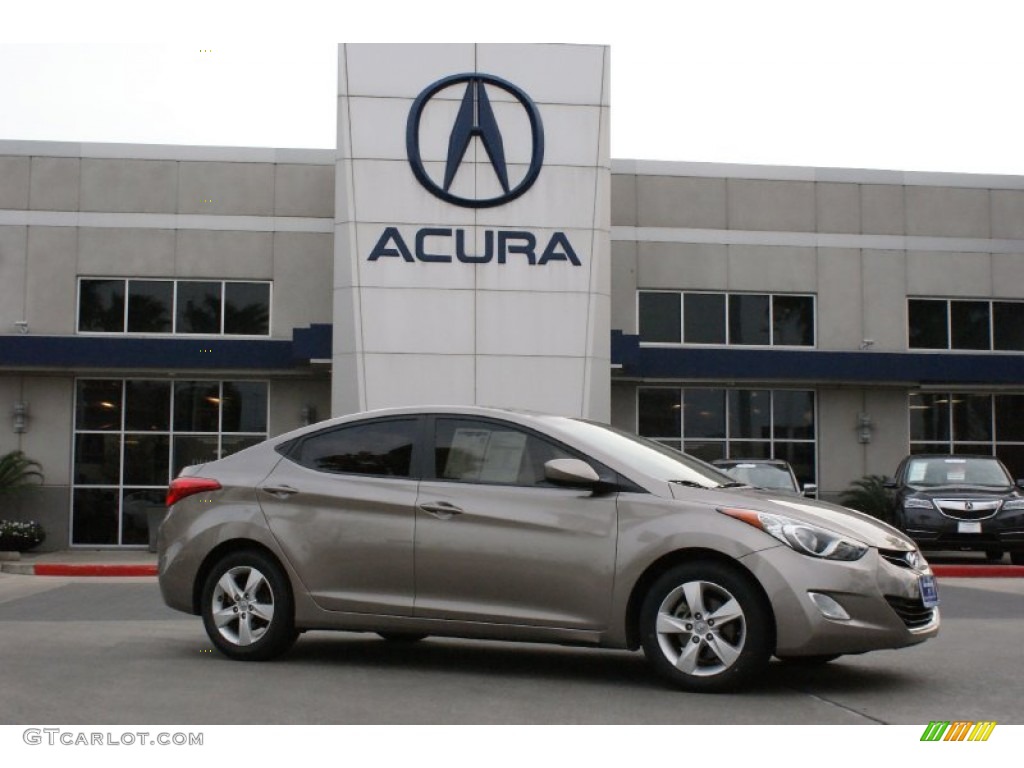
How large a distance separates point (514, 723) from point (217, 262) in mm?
19891

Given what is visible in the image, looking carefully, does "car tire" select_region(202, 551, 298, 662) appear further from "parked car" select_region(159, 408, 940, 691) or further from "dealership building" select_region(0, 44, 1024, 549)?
"dealership building" select_region(0, 44, 1024, 549)

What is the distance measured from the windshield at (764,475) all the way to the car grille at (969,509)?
2256mm

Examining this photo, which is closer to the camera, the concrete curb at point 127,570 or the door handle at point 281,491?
the door handle at point 281,491

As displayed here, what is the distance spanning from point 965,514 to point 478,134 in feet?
33.5

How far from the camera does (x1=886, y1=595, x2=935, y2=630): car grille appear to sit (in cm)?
695

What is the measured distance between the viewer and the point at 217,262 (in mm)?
24875

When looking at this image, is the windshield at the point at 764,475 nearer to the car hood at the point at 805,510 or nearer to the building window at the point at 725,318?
the building window at the point at 725,318

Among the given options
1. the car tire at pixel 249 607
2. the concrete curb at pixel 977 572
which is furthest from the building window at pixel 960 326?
the car tire at pixel 249 607

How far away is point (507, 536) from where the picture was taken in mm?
7523

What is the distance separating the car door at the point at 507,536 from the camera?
7305 mm

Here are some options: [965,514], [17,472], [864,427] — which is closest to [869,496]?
[864,427]

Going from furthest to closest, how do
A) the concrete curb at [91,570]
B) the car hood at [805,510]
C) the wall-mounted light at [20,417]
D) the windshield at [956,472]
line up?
the wall-mounted light at [20,417] < the windshield at [956,472] < the concrete curb at [91,570] < the car hood at [805,510]

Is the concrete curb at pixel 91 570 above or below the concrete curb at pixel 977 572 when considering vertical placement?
below
